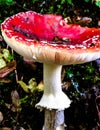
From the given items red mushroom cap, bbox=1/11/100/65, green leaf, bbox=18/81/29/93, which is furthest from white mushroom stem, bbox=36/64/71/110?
green leaf, bbox=18/81/29/93

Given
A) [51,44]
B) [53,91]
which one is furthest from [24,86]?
[51,44]

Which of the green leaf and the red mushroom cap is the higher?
the red mushroom cap

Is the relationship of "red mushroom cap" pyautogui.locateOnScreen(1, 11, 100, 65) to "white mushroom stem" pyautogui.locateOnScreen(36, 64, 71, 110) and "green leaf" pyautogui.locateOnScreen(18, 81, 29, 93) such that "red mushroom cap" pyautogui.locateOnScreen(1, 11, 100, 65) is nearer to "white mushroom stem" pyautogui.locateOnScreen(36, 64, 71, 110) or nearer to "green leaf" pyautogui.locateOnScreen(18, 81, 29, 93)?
"white mushroom stem" pyautogui.locateOnScreen(36, 64, 71, 110)

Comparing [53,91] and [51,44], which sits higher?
[51,44]

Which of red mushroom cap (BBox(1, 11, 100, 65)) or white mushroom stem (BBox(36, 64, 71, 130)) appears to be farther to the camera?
white mushroom stem (BBox(36, 64, 71, 130))

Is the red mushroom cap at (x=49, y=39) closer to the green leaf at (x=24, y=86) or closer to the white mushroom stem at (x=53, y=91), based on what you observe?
the white mushroom stem at (x=53, y=91)

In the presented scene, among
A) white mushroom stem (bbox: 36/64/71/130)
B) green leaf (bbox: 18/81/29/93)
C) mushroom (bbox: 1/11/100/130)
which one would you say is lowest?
green leaf (bbox: 18/81/29/93)

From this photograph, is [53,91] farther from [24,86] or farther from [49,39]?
[24,86]
